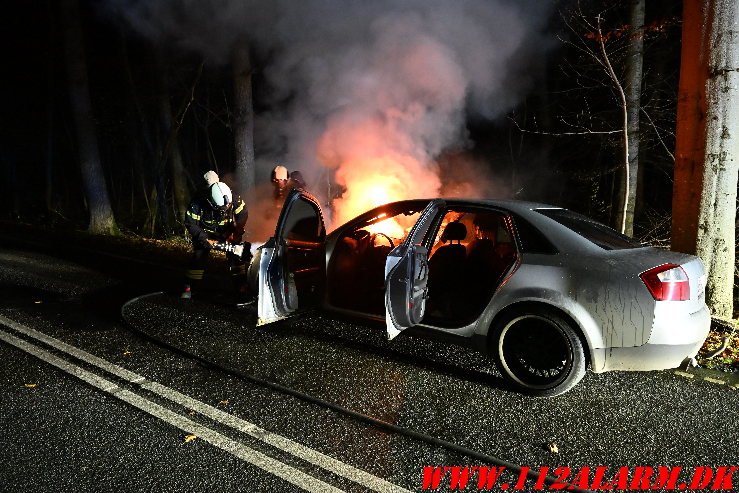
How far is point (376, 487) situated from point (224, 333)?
2.95 metres

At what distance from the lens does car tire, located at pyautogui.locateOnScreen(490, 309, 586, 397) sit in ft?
12.2

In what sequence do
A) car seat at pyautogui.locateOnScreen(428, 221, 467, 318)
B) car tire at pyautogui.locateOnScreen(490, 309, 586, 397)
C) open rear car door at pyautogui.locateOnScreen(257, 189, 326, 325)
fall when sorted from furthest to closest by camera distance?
car seat at pyautogui.locateOnScreen(428, 221, 467, 318) → open rear car door at pyautogui.locateOnScreen(257, 189, 326, 325) → car tire at pyautogui.locateOnScreen(490, 309, 586, 397)

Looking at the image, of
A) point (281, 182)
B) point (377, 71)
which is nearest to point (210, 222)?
point (281, 182)

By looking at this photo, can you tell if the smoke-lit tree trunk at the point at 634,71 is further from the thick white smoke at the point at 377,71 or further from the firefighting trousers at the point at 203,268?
the firefighting trousers at the point at 203,268

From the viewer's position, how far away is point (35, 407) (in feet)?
11.8

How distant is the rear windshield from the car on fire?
14 millimetres

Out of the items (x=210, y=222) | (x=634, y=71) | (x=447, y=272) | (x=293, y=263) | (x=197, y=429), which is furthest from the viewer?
(x=634, y=71)

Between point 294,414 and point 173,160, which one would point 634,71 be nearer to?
point 294,414

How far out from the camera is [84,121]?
1432 centimetres

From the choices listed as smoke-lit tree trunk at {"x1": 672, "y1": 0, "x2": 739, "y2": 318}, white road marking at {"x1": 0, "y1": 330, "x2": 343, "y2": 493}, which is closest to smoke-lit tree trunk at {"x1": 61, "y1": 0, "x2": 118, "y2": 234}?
white road marking at {"x1": 0, "y1": 330, "x2": 343, "y2": 493}

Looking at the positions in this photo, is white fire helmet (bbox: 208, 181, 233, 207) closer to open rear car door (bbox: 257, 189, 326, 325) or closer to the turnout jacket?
the turnout jacket

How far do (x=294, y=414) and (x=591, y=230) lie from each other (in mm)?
2655

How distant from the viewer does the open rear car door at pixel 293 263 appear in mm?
4910

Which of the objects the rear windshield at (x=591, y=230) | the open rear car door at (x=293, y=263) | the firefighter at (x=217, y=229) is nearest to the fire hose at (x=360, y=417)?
the open rear car door at (x=293, y=263)
